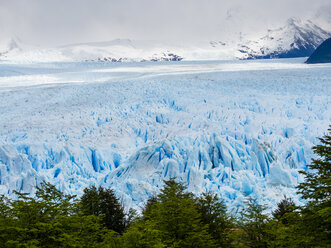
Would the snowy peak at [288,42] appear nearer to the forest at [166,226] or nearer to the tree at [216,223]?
the tree at [216,223]

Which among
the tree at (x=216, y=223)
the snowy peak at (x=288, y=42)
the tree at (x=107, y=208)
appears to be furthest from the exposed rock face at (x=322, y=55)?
the snowy peak at (x=288, y=42)

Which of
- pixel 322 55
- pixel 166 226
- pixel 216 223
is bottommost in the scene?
pixel 216 223

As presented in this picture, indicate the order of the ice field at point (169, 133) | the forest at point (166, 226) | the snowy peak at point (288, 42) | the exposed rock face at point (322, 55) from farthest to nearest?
1. the snowy peak at point (288, 42)
2. the exposed rock face at point (322, 55)
3. the ice field at point (169, 133)
4. the forest at point (166, 226)

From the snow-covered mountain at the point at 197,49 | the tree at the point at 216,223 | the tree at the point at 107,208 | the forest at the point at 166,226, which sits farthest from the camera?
the snow-covered mountain at the point at 197,49

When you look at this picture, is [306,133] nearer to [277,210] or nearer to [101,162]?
[277,210]

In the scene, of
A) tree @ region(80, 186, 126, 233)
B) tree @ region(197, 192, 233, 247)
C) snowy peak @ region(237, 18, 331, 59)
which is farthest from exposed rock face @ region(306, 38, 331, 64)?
snowy peak @ region(237, 18, 331, 59)

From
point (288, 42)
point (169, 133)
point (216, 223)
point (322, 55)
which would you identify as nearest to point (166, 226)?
point (216, 223)

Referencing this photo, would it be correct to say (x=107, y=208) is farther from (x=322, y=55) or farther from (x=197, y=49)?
(x=197, y=49)

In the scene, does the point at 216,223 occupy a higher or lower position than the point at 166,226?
lower
